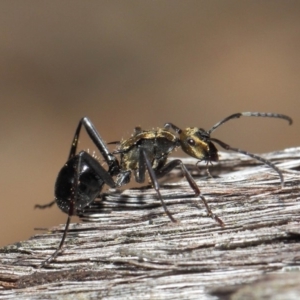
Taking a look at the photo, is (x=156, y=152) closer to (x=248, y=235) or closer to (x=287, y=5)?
(x=248, y=235)

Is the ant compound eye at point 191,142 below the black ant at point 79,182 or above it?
above

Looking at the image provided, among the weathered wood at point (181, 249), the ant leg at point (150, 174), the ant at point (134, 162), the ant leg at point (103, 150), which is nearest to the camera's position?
the weathered wood at point (181, 249)

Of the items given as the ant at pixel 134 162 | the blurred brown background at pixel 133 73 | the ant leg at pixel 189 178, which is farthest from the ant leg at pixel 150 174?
the blurred brown background at pixel 133 73

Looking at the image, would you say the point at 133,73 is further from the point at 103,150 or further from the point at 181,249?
the point at 181,249

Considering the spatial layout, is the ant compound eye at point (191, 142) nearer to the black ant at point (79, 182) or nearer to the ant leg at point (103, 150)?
the black ant at point (79, 182)

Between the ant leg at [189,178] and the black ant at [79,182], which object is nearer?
the ant leg at [189,178]

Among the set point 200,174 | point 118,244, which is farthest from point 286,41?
point 118,244

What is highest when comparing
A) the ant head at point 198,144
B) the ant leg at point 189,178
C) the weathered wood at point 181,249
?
the ant head at point 198,144

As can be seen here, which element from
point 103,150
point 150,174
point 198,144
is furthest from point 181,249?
point 103,150
